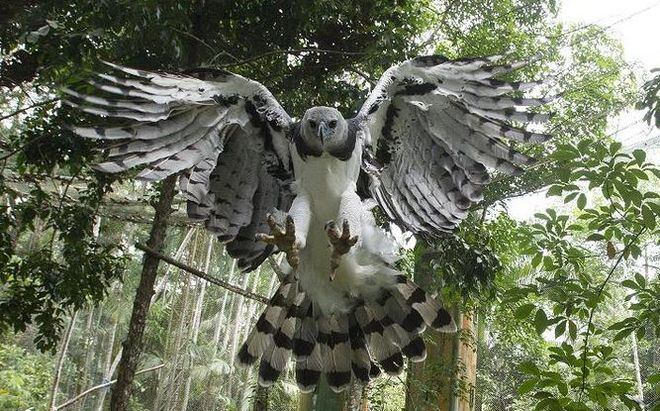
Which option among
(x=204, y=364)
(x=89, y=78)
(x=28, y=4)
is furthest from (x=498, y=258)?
(x=204, y=364)

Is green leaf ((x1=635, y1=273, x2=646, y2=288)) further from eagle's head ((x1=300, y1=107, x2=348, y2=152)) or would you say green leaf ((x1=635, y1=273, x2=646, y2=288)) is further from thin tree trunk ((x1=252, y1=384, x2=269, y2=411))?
thin tree trunk ((x1=252, y1=384, x2=269, y2=411))

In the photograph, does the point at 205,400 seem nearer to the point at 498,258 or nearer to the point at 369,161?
the point at 498,258

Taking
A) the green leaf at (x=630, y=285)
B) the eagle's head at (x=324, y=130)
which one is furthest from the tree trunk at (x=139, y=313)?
the green leaf at (x=630, y=285)

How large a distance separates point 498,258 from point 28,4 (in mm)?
3398

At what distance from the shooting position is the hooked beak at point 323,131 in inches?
100

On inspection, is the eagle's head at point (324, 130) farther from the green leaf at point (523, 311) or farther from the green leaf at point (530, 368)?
the green leaf at point (530, 368)

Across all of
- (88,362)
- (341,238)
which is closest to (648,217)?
(341,238)

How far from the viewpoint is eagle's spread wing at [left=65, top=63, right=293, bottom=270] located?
2.38m

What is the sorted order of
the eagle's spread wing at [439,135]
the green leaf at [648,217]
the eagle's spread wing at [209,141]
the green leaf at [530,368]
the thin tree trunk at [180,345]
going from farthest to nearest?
the thin tree trunk at [180,345] < the eagle's spread wing at [439,135] < the eagle's spread wing at [209,141] < the green leaf at [648,217] < the green leaf at [530,368]

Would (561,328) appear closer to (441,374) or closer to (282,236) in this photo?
(282,236)

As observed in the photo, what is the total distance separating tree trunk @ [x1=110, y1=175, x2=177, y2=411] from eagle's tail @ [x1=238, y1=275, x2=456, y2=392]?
690 millimetres

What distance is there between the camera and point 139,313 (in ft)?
10.3

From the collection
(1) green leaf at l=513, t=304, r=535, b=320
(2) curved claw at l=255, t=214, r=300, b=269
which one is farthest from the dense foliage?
(2) curved claw at l=255, t=214, r=300, b=269

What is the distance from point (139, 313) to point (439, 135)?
1.80 metres
